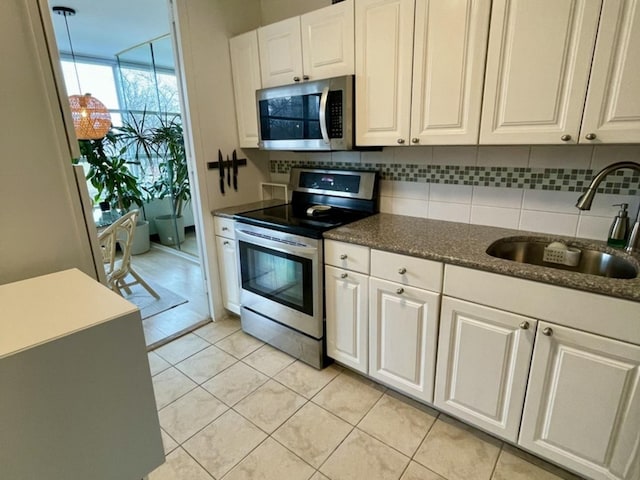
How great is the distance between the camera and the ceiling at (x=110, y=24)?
2.88 meters

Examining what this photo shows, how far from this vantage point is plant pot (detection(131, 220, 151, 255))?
4461mm

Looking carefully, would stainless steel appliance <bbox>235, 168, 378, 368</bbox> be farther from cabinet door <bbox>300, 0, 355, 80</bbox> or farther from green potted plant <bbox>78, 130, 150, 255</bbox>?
green potted plant <bbox>78, 130, 150, 255</bbox>

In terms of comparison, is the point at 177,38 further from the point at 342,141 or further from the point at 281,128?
the point at 342,141

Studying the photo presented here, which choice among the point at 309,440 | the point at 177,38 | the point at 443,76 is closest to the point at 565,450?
the point at 309,440

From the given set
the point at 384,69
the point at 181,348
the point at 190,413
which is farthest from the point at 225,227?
the point at 384,69

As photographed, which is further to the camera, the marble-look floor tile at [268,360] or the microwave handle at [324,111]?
the marble-look floor tile at [268,360]

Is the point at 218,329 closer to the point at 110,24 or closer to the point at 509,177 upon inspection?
the point at 509,177

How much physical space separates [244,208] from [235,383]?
48.4 inches

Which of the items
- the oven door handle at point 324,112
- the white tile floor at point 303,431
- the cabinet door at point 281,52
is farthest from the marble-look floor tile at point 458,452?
the cabinet door at point 281,52

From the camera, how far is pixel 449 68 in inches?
62.9

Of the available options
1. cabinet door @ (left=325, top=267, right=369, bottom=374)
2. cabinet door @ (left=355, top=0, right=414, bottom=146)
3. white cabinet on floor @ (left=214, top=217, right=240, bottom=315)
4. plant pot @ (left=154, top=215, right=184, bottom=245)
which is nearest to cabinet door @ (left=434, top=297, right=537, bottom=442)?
cabinet door @ (left=325, top=267, right=369, bottom=374)

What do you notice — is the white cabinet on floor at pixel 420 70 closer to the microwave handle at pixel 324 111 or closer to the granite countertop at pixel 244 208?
the microwave handle at pixel 324 111

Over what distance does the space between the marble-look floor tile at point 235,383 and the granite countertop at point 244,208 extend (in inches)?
40.8

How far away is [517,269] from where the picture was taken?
1342mm
